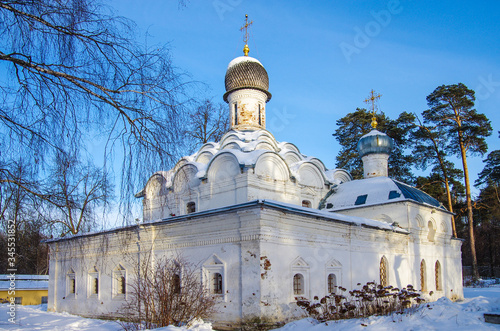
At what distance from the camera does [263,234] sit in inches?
332

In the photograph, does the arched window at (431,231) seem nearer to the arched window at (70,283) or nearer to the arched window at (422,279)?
the arched window at (422,279)

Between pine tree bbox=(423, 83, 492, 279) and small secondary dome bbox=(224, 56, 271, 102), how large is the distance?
40.0 feet

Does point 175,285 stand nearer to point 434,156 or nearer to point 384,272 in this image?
point 384,272

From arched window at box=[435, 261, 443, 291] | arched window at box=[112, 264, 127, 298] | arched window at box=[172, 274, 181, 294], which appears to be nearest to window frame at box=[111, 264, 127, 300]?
arched window at box=[112, 264, 127, 298]

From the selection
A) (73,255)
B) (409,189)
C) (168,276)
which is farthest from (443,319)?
(73,255)

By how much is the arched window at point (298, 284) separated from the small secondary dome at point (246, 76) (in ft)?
27.2

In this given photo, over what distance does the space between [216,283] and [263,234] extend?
166cm

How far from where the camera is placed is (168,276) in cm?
768

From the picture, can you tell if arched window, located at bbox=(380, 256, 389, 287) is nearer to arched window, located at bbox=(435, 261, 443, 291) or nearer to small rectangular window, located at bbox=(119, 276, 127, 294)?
arched window, located at bbox=(435, 261, 443, 291)

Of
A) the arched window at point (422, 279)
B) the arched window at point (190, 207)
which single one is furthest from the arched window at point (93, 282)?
the arched window at point (422, 279)

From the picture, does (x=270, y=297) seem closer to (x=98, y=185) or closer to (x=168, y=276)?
(x=168, y=276)

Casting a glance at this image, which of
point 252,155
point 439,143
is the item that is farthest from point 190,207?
point 439,143

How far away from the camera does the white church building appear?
28.2 feet

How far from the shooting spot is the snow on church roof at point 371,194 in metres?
13.1
